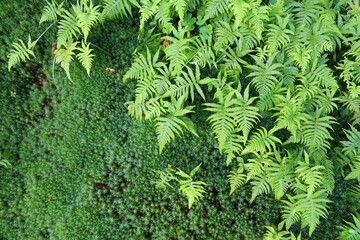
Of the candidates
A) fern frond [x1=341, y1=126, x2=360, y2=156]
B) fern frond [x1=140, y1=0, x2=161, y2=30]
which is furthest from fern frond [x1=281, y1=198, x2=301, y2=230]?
fern frond [x1=140, y1=0, x2=161, y2=30]

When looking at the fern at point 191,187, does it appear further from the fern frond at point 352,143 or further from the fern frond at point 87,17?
the fern frond at point 87,17

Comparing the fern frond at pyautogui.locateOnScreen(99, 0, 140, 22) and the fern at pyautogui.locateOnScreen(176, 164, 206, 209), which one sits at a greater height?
the fern frond at pyautogui.locateOnScreen(99, 0, 140, 22)

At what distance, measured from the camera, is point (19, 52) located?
402 cm

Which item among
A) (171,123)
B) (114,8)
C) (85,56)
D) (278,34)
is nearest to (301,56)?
(278,34)

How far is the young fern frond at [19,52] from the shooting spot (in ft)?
12.9

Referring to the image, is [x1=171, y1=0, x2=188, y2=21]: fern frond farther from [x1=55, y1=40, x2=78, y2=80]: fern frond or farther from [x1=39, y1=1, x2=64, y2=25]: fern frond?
[x1=39, y1=1, x2=64, y2=25]: fern frond

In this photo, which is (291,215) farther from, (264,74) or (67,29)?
(67,29)

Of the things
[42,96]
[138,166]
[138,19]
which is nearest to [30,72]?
[42,96]

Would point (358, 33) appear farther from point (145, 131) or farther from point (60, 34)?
point (60, 34)

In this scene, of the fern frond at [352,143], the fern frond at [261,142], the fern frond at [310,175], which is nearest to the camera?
the fern frond at [310,175]

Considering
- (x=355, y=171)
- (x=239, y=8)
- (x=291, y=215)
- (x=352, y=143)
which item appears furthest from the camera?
(x=352, y=143)

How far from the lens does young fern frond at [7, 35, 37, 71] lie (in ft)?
12.9

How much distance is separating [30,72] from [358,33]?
14.4 feet

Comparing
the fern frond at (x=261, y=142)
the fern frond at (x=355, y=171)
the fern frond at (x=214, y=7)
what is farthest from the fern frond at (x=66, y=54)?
the fern frond at (x=355, y=171)
